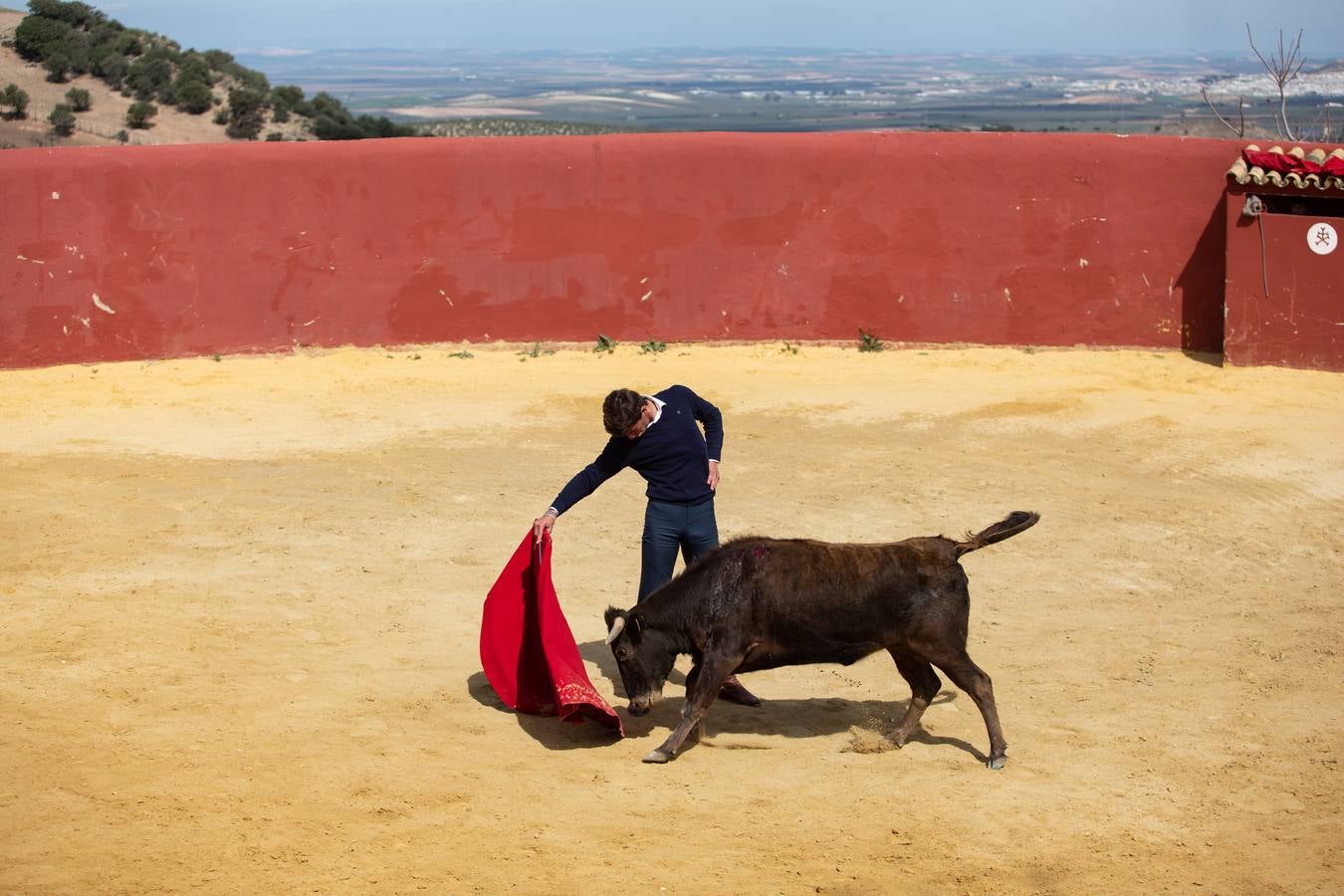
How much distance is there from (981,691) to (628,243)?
10247 mm

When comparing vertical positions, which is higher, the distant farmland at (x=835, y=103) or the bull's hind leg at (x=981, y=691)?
the distant farmland at (x=835, y=103)

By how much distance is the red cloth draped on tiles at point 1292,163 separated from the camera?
48.0 feet

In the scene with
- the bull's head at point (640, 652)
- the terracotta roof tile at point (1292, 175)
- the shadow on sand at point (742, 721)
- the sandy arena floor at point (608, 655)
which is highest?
the terracotta roof tile at point (1292, 175)

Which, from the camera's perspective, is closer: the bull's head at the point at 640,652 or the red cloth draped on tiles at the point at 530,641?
the bull's head at the point at 640,652

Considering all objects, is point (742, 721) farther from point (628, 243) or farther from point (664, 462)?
point (628, 243)

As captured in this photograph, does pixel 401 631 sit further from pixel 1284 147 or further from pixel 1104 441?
pixel 1284 147

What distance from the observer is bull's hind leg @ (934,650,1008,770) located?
6734 mm

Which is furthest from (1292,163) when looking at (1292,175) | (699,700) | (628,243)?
(699,700)

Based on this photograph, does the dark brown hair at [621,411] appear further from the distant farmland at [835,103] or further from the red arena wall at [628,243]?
the distant farmland at [835,103]

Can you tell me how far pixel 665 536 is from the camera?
7.38 metres

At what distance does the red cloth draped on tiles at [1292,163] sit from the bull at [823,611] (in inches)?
375

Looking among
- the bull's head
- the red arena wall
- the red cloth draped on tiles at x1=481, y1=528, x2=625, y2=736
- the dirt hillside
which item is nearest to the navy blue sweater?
the red cloth draped on tiles at x1=481, y1=528, x2=625, y2=736

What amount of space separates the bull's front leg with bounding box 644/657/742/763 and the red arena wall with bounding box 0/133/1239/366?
9864 mm

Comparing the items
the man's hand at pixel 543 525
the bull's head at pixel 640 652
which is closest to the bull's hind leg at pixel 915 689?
the bull's head at pixel 640 652
